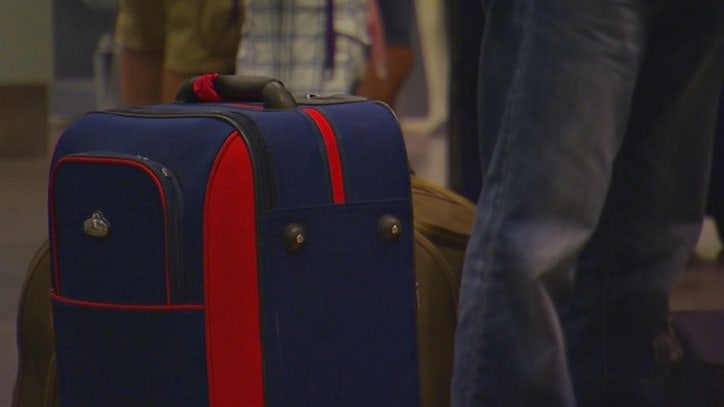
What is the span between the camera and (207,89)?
6.73 ft

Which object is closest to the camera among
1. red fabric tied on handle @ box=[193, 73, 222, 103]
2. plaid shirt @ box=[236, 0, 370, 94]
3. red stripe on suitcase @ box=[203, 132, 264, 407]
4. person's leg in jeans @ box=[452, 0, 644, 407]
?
person's leg in jeans @ box=[452, 0, 644, 407]

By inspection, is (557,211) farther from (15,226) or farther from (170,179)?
(15,226)

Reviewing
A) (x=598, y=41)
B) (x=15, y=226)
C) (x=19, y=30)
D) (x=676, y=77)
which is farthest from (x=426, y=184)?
(x=19, y=30)

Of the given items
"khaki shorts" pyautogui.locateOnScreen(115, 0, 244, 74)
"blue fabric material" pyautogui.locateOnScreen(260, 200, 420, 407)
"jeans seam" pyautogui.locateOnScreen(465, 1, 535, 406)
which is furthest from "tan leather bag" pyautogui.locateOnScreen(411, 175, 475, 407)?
"khaki shorts" pyautogui.locateOnScreen(115, 0, 244, 74)

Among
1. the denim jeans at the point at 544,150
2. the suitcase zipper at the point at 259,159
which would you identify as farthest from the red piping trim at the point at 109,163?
the denim jeans at the point at 544,150

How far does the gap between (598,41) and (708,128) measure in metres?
0.37

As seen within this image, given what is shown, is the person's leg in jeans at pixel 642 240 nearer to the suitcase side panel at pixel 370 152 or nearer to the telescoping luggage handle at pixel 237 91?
the suitcase side panel at pixel 370 152

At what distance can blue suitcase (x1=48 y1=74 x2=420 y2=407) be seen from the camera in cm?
181

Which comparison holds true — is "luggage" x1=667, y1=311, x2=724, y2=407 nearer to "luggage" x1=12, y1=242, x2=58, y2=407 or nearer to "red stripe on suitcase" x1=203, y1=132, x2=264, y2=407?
"red stripe on suitcase" x1=203, y1=132, x2=264, y2=407

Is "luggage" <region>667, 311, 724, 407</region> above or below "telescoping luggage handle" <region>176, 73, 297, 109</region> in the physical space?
below

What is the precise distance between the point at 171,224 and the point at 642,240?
58 centimetres

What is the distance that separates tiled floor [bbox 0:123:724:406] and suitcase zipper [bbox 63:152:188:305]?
0.72 metres

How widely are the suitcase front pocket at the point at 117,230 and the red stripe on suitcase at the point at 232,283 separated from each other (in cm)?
4

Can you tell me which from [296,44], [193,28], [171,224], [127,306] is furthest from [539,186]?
[193,28]
